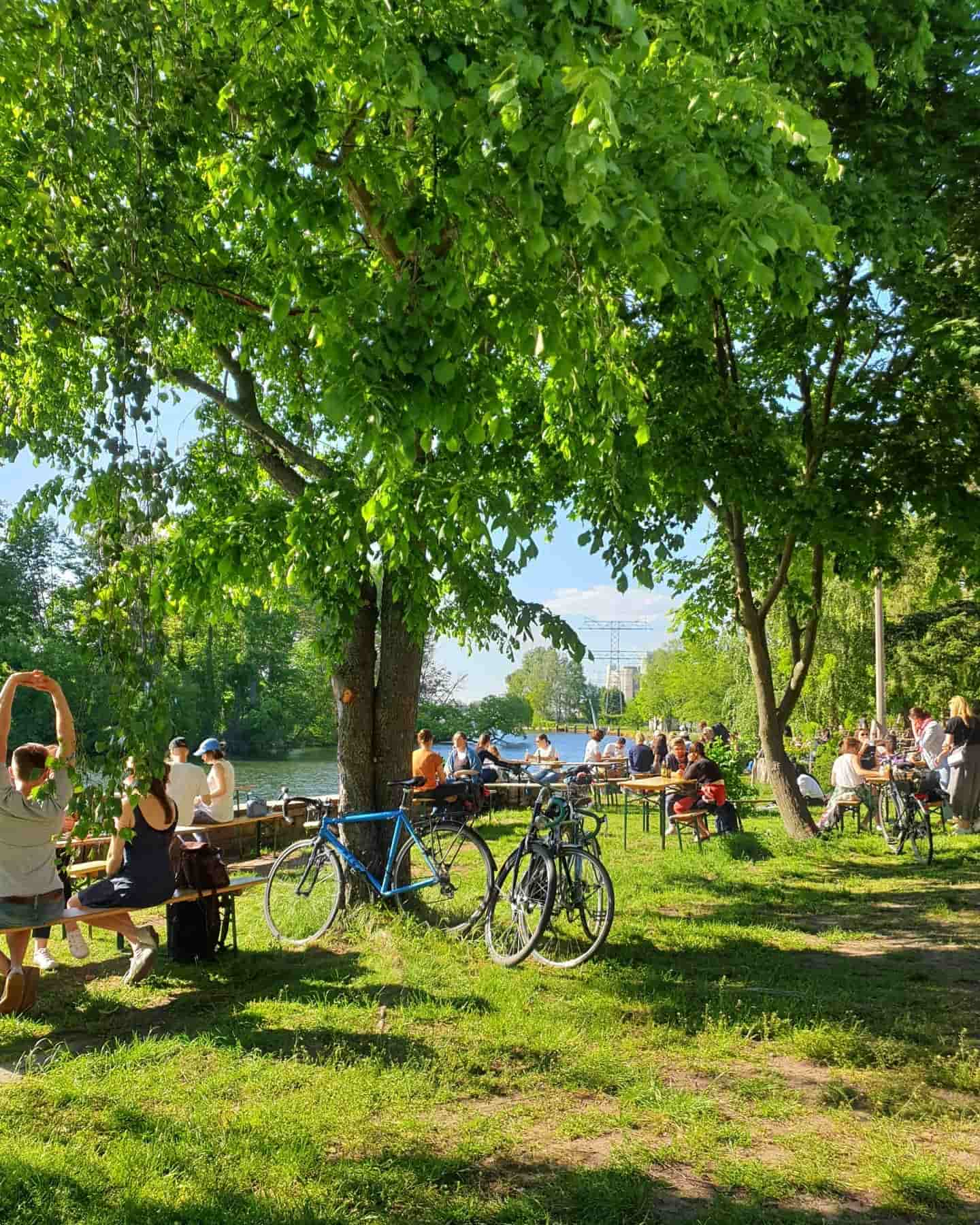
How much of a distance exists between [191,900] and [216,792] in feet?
12.0

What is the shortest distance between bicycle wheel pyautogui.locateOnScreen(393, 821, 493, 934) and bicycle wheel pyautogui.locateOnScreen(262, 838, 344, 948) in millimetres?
506

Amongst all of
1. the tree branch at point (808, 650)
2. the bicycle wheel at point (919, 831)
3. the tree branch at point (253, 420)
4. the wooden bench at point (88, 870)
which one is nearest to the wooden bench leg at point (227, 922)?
the wooden bench at point (88, 870)

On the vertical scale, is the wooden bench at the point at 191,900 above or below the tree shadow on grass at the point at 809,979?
above

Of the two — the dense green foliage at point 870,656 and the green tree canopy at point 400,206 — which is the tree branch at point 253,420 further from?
the dense green foliage at point 870,656

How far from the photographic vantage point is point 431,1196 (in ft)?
11.8

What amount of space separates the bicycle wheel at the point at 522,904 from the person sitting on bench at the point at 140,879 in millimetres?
2186

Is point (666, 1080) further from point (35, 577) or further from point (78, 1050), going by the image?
point (35, 577)

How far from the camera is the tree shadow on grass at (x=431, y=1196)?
345 cm

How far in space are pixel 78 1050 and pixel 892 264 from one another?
8013mm

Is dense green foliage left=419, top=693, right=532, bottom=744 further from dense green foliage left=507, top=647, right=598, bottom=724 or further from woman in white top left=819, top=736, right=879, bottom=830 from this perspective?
woman in white top left=819, top=736, right=879, bottom=830

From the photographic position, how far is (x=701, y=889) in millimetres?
9914

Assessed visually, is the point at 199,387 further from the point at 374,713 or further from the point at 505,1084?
the point at 505,1084

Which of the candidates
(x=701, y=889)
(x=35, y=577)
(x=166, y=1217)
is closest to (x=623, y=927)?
(x=701, y=889)

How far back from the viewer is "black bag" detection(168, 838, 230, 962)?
23.4 feet
